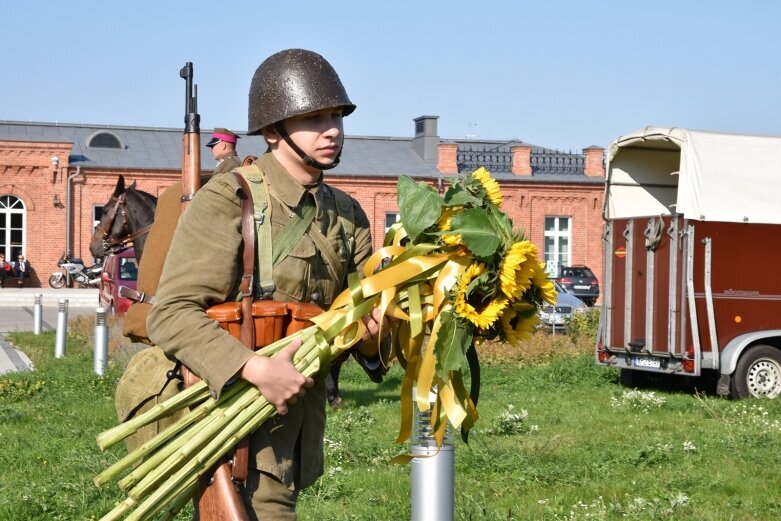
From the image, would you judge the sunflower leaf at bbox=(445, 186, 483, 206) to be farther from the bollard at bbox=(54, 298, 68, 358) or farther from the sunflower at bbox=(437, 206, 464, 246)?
the bollard at bbox=(54, 298, 68, 358)

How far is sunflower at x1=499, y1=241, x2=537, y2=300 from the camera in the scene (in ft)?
11.7

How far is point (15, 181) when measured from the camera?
4794 centimetres

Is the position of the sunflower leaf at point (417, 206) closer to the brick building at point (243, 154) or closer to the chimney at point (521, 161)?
the brick building at point (243, 154)

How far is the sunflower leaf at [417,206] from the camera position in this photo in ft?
12.3

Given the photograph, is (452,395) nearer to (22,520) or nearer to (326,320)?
(326,320)

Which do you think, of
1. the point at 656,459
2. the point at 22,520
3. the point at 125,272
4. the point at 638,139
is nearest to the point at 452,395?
the point at 22,520

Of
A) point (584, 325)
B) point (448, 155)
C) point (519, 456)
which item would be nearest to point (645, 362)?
point (519, 456)

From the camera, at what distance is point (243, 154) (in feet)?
160

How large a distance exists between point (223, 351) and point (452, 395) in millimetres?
776

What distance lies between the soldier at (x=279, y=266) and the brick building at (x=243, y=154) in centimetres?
4374

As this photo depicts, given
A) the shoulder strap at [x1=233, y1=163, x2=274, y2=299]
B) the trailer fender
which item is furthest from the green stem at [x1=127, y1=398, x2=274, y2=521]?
the trailer fender

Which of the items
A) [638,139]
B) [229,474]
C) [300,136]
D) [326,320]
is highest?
[638,139]

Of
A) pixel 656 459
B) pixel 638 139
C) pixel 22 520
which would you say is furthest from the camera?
pixel 638 139

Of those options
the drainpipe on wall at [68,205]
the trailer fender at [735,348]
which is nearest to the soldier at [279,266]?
the trailer fender at [735,348]
